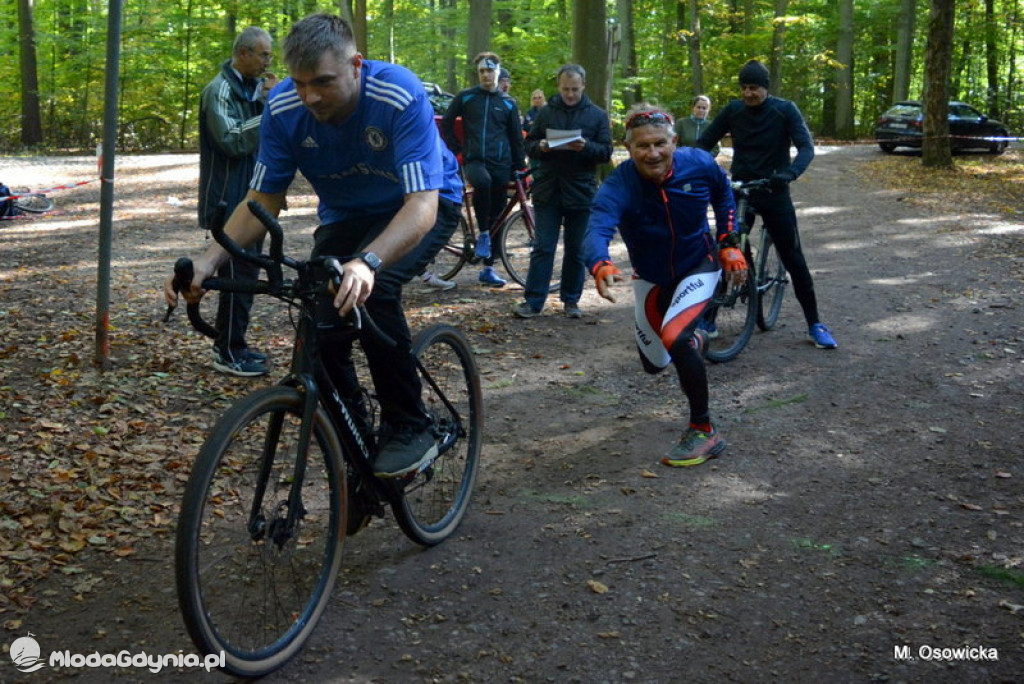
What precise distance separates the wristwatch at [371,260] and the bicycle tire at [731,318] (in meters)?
4.88

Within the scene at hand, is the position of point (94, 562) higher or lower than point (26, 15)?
lower

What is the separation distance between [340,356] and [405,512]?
761 mm

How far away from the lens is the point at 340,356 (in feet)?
12.9

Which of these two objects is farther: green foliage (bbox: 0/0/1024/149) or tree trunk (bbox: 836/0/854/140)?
tree trunk (bbox: 836/0/854/140)

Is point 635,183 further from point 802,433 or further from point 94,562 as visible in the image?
point 94,562

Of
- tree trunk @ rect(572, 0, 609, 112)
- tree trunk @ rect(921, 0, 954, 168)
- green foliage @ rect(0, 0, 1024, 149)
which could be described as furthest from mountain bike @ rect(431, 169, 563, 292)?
green foliage @ rect(0, 0, 1024, 149)

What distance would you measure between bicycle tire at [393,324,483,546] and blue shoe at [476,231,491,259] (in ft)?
18.3

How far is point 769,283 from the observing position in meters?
8.63

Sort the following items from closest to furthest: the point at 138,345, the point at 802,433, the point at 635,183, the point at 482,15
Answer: the point at 635,183 → the point at 802,433 → the point at 138,345 → the point at 482,15

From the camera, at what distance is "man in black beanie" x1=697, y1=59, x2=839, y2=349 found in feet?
26.3

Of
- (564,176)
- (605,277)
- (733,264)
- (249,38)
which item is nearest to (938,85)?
(564,176)

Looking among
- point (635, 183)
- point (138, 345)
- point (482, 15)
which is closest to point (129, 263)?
point (138, 345)

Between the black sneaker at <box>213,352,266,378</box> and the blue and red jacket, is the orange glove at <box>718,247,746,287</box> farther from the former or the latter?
the black sneaker at <box>213,352,266,378</box>

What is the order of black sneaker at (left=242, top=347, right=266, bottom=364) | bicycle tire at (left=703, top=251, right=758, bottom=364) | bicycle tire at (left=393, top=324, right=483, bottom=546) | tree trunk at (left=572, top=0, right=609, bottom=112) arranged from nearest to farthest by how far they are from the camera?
bicycle tire at (left=393, top=324, right=483, bottom=546) < black sneaker at (left=242, top=347, right=266, bottom=364) < bicycle tire at (left=703, top=251, right=758, bottom=364) < tree trunk at (left=572, top=0, right=609, bottom=112)
